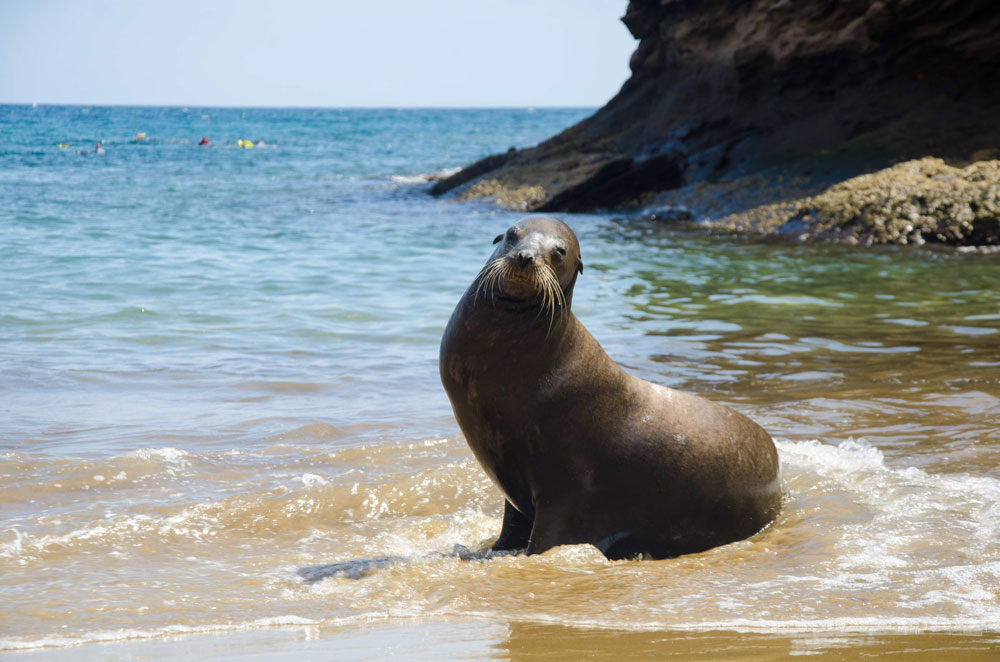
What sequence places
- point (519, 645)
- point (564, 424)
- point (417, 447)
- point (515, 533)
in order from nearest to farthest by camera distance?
point (519, 645) < point (564, 424) < point (515, 533) < point (417, 447)

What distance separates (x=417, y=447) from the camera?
258 inches

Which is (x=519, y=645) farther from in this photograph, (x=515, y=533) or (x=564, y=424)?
(x=515, y=533)

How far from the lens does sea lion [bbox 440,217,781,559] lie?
4.41 metres

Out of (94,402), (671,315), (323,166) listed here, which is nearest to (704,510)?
(94,402)

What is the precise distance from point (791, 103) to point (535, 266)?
54.1 ft

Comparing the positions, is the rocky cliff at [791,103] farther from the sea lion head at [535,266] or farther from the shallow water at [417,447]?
the sea lion head at [535,266]

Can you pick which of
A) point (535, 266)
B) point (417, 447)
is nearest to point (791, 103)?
point (417, 447)

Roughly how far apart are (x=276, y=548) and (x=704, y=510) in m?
1.95

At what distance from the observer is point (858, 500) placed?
543cm

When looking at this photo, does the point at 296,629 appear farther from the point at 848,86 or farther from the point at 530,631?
the point at 848,86

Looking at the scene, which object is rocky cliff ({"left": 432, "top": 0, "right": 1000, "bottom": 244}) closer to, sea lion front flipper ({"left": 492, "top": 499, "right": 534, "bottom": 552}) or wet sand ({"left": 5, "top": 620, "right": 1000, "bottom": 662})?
sea lion front flipper ({"left": 492, "top": 499, "right": 534, "bottom": 552})

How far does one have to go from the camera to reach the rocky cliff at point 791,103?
695 inches

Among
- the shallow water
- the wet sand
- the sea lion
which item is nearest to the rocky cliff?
the shallow water

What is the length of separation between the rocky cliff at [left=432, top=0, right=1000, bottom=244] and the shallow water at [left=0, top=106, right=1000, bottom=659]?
3317 mm
